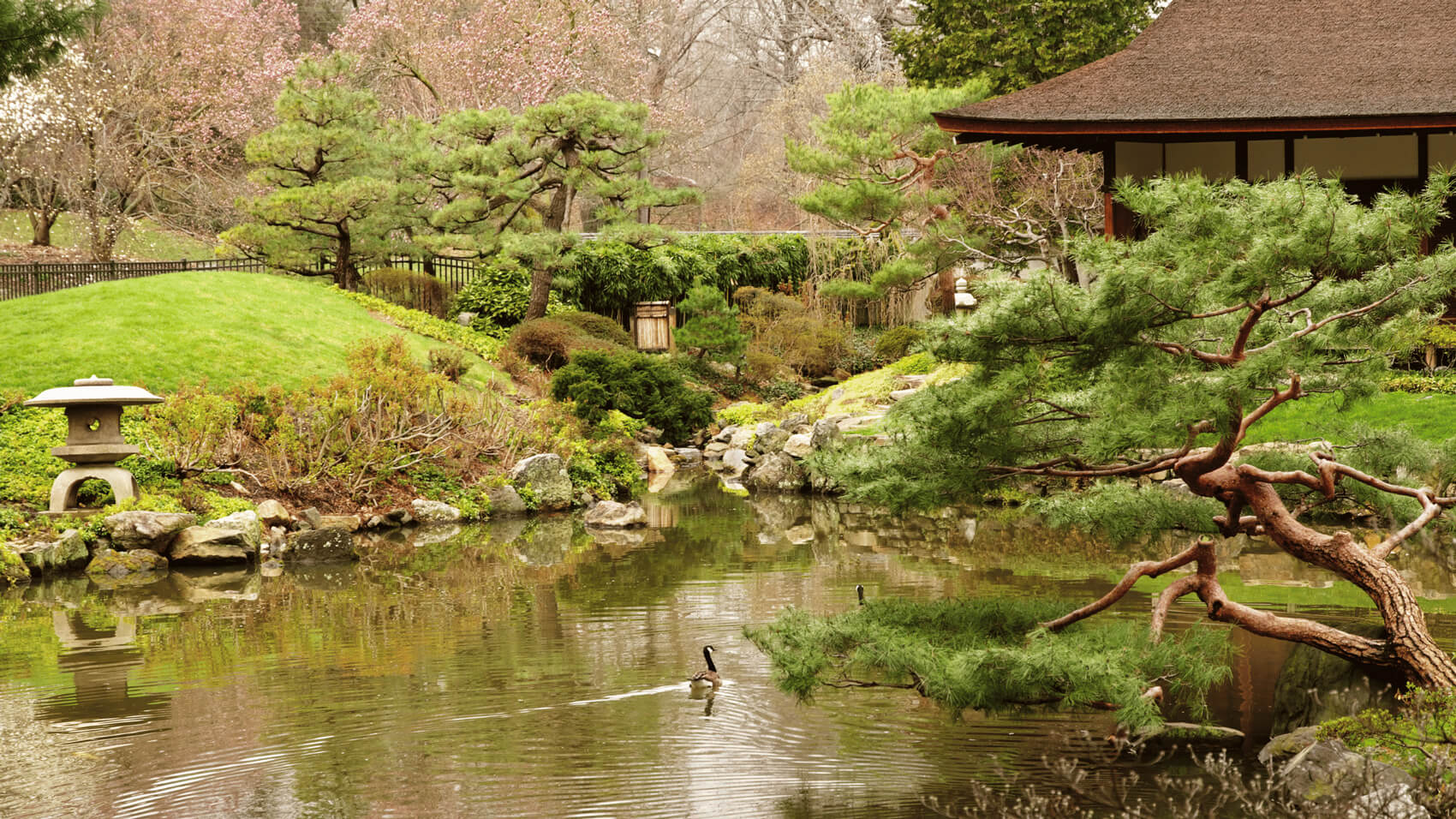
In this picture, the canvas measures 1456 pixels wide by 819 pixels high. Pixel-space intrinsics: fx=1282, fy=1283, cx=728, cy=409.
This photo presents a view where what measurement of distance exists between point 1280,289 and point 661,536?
906 cm

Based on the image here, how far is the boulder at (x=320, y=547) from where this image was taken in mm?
12484

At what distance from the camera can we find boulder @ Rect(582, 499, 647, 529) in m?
14.5

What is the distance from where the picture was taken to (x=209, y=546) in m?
12.2

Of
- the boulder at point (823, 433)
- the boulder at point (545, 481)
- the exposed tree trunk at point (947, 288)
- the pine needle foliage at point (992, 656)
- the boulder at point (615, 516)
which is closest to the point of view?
the pine needle foliage at point (992, 656)

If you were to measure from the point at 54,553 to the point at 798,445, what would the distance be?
31.7ft

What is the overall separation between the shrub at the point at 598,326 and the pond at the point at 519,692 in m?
10.3

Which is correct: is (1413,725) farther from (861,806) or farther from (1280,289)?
(861,806)

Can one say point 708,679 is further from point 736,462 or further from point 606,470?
point 736,462

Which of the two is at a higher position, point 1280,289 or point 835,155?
point 835,155

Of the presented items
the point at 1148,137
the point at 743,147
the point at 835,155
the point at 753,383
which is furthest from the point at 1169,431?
the point at 743,147

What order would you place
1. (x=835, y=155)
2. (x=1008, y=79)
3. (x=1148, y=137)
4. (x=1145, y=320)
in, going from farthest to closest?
(x=1008, y=79) < (x=835, y=155) < (x=1148, y=137) < (x=1145, y=320)

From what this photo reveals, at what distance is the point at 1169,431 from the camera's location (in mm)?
5340

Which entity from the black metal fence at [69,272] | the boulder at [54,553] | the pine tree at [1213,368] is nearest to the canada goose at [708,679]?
the pine tree at [1213,368]

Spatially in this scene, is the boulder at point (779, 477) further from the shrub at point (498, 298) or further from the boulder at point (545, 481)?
the shrub at point (498, 298)
